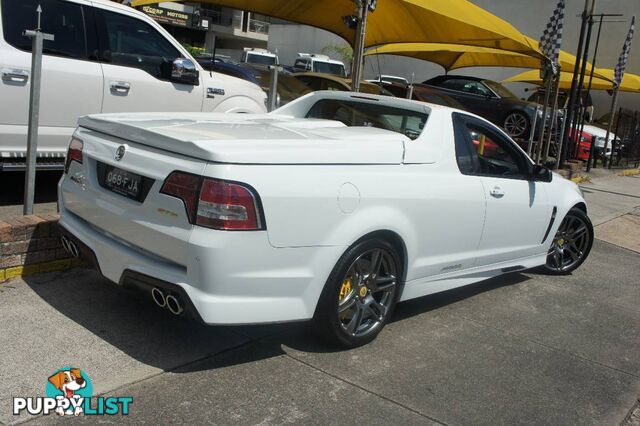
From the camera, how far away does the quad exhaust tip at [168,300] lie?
339 cm

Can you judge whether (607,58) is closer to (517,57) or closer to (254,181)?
(517,57)

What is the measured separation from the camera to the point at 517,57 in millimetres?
18547

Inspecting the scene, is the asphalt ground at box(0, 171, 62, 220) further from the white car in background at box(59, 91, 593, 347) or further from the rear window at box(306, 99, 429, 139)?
the rear window at box(306, 99, 429, 139)

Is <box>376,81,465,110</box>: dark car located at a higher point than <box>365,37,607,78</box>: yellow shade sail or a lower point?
lower

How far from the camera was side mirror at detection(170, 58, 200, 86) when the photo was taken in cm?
646

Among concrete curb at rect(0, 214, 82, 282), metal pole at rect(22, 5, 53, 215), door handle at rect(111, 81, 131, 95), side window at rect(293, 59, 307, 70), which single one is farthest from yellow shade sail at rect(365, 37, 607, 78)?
concrete curb at rect(0, 214, 82, 282)

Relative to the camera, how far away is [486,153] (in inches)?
222

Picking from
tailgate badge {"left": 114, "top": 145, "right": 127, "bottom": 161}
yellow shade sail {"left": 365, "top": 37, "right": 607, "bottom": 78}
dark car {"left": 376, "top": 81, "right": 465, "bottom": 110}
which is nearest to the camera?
tailgate badge {"left": 114, "top": 145, "right": 127, "bottom": 161}

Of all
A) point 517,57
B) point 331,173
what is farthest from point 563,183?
point 517,57

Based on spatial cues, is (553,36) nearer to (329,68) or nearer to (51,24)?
(51,24)

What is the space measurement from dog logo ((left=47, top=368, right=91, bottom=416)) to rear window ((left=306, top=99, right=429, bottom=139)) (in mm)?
2735

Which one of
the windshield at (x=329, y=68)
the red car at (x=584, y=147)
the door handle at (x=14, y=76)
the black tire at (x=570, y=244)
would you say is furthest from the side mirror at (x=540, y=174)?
the windshield at (x=329, y=68)

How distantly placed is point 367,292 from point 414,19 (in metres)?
9.17

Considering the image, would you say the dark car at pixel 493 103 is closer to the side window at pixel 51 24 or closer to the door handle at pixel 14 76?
the side window at pixel 51 24
